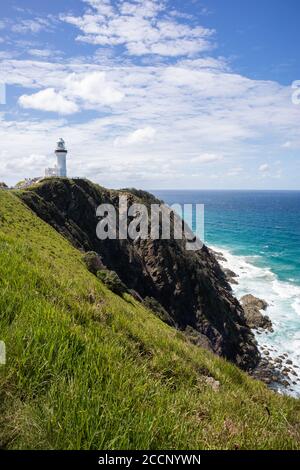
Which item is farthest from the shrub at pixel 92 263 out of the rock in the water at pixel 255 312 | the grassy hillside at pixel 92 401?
the rock in the water at pixel 255 312

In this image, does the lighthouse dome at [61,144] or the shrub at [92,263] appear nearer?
the shrub at [92,263]

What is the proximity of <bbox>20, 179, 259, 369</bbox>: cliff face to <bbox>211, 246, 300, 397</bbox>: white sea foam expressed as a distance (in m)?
4.10

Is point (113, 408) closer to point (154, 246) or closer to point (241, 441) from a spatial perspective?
point (241, 441)

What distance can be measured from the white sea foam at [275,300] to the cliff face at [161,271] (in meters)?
4.10

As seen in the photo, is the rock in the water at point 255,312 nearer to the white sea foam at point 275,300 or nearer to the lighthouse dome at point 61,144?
the white sea foam at point 275,300

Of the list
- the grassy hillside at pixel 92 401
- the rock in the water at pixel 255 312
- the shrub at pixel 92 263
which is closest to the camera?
the grassy hillside at pixel 92 401

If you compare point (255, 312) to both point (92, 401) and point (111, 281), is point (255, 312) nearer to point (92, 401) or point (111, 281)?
point (111, 281)

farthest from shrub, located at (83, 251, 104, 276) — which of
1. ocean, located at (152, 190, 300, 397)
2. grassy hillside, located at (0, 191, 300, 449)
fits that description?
grassy hillside, located at (0, 191, 300, 449)

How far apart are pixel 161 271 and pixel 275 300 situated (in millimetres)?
28091

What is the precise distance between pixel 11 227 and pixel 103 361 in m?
28.1

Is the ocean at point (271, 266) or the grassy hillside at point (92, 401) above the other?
the grassy hillside at point (92, 401)

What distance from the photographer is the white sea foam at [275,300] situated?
169 feet

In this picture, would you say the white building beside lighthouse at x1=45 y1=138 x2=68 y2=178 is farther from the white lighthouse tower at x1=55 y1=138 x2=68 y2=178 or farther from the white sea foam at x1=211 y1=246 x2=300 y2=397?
the white sea foam at x1=211 y1=246 x2=300 y2=397

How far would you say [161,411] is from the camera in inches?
128
